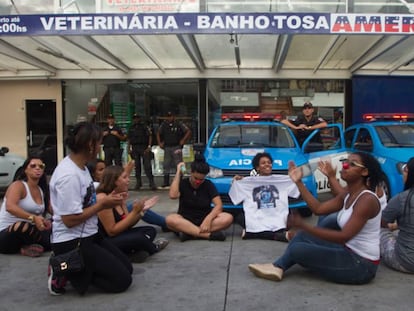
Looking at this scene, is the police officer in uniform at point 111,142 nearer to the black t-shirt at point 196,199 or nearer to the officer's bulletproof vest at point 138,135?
the officer's bulletproof vest at point 138,135

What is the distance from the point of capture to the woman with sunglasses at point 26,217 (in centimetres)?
512

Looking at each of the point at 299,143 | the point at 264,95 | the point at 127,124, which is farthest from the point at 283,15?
the point at 127,124

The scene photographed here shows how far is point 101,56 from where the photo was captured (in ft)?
33.1

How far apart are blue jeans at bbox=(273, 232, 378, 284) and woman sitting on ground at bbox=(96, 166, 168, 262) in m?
1.48

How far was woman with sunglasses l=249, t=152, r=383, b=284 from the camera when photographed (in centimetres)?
378

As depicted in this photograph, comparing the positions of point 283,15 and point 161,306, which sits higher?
point 283,15

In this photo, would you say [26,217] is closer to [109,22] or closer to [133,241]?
[133,241]

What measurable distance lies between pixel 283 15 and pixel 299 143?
2537mm

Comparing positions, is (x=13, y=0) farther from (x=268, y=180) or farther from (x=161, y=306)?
(x=161, y=306)

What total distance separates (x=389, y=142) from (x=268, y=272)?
4830 mm

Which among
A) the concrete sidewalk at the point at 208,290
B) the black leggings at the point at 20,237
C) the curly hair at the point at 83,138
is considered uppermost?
the curly hair at the point at 83,138

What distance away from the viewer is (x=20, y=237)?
5.22 m

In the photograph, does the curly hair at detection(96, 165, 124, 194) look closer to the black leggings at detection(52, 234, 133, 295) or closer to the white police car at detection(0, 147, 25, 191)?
the black leggings at detection(52, 234, 133, 295)

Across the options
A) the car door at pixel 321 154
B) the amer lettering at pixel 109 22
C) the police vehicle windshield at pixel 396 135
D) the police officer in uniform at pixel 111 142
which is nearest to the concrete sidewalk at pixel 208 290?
the car door at pixel 321 154
